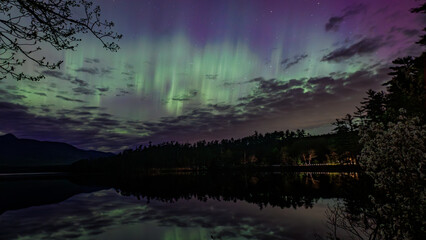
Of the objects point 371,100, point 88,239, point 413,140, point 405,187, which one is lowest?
point 88,239

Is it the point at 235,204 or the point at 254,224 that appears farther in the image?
the point at 235,204

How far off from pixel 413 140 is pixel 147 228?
2254 cm

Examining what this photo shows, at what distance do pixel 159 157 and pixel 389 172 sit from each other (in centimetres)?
19616

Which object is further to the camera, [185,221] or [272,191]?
[272,191]

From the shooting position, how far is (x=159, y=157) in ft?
648

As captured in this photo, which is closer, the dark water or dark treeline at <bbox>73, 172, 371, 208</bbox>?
the dark water

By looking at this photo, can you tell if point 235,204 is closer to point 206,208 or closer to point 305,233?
point 206,208

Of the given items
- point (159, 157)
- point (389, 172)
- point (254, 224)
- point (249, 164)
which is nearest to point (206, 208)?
point (254, 224)

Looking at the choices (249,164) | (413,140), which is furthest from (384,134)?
(249,164)

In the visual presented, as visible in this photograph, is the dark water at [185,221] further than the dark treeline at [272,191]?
No

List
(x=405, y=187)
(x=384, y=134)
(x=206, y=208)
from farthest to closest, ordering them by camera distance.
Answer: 1. (x=206, y=208)
2. (x=384, y=134)
3. (x=405, y=187)

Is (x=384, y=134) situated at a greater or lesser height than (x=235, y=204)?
greater

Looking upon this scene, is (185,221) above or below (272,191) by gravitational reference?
below

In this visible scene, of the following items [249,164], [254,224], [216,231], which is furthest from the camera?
[249,164]
